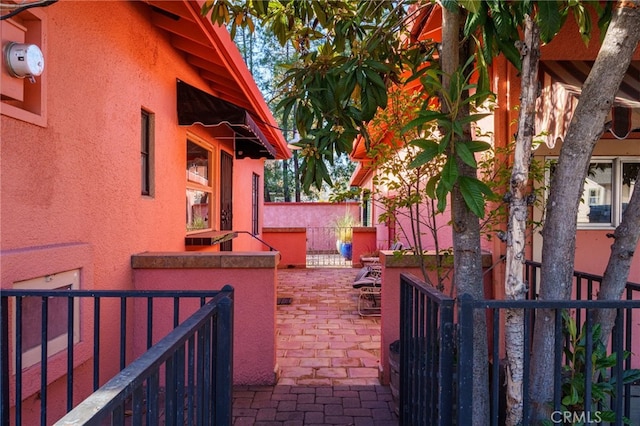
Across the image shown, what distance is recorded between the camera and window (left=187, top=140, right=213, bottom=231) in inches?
243

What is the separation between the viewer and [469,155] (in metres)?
2.03

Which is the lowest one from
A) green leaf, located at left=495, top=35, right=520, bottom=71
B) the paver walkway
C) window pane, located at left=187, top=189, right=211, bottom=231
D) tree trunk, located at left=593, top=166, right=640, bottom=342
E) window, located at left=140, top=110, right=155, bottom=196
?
the paver walkway

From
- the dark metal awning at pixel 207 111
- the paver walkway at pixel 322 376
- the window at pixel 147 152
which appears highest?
the dark metal awning at pixel 207 111

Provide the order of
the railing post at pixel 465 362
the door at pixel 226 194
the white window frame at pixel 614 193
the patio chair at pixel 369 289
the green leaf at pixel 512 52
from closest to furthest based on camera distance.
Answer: the railing post at pixel 465 362 → the green leaf at pixel 512 52 → the white window frame at pixel 614 193 → the patio chair at pixel 369 289 → the door at pixel 226 194

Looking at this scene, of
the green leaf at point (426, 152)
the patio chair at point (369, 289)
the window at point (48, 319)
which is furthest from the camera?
the patio chair at point (369, 289)

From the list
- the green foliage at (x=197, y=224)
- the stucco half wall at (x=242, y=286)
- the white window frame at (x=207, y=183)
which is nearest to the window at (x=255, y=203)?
the white window frame at (x=207, y=183)

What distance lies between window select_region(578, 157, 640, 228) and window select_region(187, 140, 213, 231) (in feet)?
16.2

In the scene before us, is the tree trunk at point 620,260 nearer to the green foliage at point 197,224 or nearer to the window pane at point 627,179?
the window pane at point 627,179

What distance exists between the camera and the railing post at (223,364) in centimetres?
191

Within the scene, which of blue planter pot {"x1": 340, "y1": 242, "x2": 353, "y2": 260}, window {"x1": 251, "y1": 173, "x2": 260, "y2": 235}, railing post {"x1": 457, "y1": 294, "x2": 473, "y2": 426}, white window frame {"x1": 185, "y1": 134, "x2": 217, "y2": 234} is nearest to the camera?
railing post {"x1": 457, "y1": 294, "x2": 473, "y2": 426}

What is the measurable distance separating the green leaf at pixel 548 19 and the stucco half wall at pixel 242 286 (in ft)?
9.20

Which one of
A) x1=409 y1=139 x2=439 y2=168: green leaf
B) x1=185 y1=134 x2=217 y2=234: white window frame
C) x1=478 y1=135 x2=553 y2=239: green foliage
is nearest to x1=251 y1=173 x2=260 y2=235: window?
x1=185 y1=134 x2=217 y2=234: white window frame

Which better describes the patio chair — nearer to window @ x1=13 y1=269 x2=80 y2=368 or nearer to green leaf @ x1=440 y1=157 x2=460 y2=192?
window @ x1=13 y1=269 x2=80 y2=368

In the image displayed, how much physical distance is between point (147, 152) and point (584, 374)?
437cm
